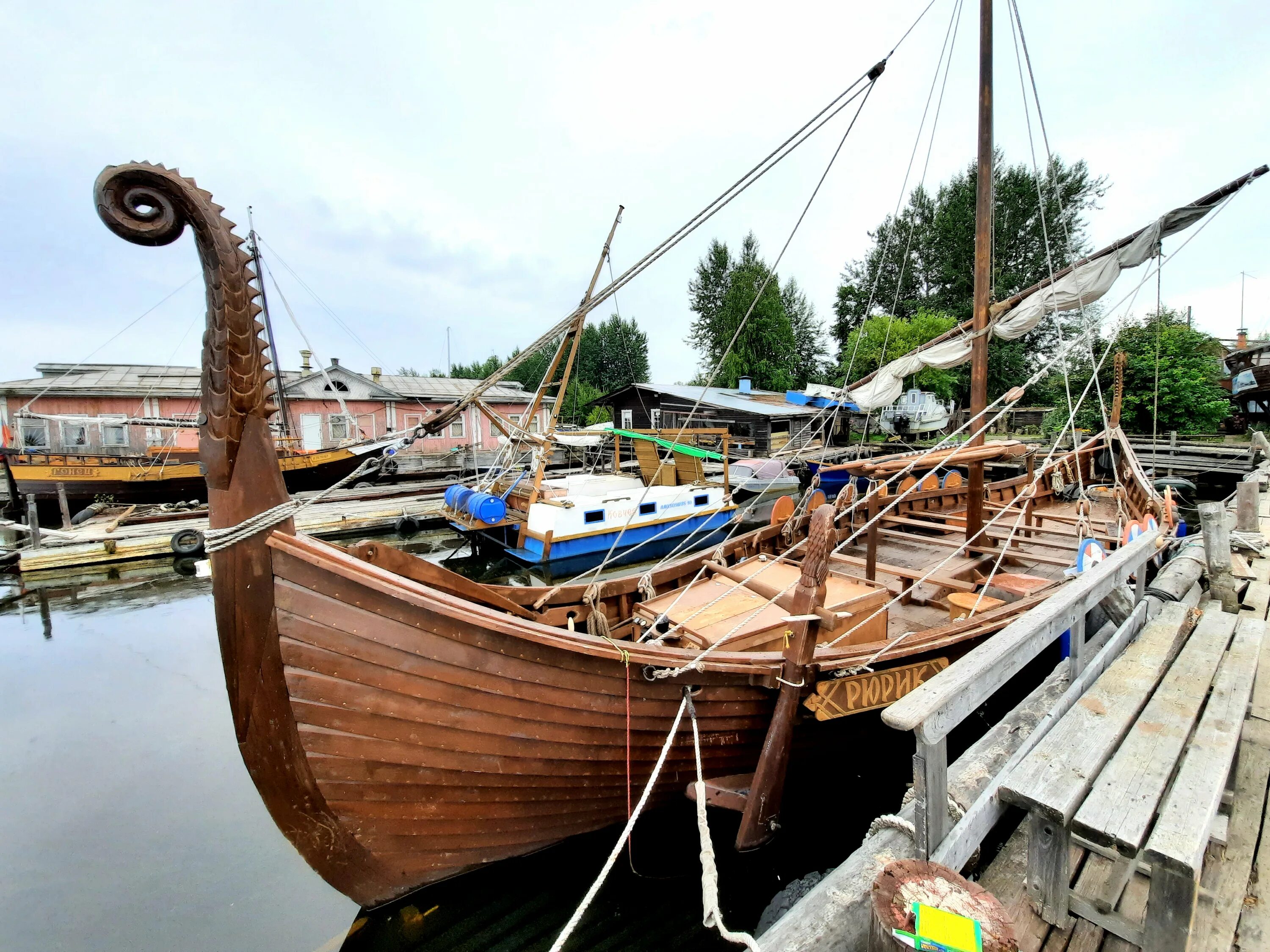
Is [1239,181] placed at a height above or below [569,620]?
above

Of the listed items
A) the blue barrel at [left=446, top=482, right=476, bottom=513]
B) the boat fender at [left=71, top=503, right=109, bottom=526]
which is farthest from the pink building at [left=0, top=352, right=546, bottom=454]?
the blue barrel at [left=446, top=482, right=476, bottom=513]

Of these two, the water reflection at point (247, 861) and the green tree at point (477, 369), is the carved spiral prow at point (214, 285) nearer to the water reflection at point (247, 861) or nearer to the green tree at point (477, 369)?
the water reflection at point (247, 861)

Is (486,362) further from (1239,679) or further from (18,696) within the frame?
(1239,679)

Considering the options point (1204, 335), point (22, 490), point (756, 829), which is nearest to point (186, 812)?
point (756, 829)

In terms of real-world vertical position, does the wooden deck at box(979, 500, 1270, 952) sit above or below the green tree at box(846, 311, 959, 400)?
below

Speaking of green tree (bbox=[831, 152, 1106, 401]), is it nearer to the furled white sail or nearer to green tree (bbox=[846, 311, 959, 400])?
green tree (bbox=[846, 311, 959, 400])

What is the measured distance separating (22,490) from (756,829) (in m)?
21.8

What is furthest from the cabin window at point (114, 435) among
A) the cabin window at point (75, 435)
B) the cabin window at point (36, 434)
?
the cabin window at point (36, 434)

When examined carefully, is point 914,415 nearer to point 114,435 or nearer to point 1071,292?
point 1071,292

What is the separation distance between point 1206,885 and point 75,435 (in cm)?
3120

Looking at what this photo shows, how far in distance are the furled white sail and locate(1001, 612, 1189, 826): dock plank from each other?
5.59m

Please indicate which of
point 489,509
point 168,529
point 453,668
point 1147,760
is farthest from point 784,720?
point 168,529

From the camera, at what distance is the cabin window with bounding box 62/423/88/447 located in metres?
21.2

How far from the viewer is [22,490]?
15.4m
